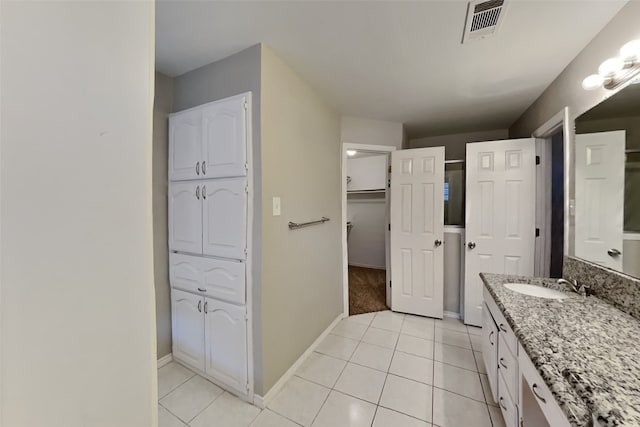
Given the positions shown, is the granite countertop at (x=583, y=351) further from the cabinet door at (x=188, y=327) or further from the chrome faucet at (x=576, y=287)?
the cabinet door at (x=188, y=327)

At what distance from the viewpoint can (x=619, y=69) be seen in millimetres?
1319

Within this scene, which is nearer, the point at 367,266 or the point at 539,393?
the point at 539,393

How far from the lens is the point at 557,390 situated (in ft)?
2.45

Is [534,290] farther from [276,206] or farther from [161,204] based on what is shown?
[161,204]

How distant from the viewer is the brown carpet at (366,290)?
3.23 m

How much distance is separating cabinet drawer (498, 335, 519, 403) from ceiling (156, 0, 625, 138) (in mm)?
1819

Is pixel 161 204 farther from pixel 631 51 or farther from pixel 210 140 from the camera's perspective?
pixel 631 51

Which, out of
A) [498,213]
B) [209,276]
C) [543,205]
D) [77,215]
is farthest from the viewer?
[498,213]

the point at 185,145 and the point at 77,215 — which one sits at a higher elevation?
the point at 185,145

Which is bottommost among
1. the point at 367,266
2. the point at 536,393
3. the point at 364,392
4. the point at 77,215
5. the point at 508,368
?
the point at 364,392

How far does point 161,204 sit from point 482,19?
2.50 metres

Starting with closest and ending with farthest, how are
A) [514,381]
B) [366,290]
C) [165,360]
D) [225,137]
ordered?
1. [514,381]
2. [225,137]
3. [165,360]
4. [366,290]

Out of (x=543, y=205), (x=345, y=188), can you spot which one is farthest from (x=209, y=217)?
(x=543, y=205)

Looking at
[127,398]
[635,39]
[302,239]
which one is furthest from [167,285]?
[635,39]
